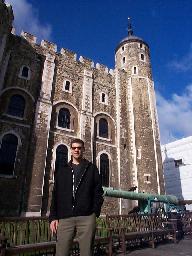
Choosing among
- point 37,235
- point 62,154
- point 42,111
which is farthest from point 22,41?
point 37,235

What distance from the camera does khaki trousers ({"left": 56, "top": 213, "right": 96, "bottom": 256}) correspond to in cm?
318

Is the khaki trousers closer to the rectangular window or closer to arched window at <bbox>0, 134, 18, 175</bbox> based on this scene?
arched window at <bbox>0, 134, 18, 175</bbox>

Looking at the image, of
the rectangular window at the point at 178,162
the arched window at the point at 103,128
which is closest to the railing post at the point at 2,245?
the arched window at the point at 103,128

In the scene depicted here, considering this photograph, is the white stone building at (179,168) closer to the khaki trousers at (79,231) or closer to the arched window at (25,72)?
the arched window at (25,72)

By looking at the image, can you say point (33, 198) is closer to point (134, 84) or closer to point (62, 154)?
point (62, 154)

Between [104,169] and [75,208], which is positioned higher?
[104,169]

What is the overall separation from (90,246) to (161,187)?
16.3 m

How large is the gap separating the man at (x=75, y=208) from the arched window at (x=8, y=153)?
11359mm

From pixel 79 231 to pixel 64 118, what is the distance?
570 inches

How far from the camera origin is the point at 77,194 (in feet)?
10.6

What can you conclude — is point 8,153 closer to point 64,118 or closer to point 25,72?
point 64,118

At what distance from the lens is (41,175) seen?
1424 centimetres

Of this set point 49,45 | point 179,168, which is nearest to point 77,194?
point 49,45

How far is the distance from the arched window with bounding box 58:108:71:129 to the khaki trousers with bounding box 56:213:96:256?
46.2 feet
